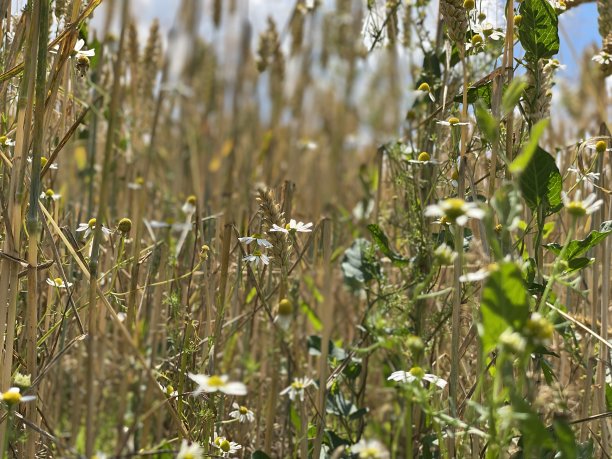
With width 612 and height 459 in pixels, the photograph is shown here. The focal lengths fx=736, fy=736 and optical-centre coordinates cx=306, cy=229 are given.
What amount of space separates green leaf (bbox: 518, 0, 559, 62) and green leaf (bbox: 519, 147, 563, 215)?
140 mm

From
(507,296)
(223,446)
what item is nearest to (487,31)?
(507,296)

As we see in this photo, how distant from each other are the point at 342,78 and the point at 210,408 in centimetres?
128

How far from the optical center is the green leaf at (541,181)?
714mm

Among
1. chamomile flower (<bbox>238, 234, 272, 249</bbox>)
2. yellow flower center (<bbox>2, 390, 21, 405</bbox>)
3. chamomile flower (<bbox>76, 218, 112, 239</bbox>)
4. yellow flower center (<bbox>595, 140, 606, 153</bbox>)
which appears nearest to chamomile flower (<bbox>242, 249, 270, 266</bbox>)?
chamomile flower (<bbox>238, 234, 272, 249</bbox>)

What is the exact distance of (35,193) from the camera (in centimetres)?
72

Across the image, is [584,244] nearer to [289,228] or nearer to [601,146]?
[601,146]

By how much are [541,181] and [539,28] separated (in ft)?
0.61

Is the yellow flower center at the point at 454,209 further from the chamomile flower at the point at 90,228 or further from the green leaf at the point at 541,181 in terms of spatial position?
the chamomile flower at the point at 90,228

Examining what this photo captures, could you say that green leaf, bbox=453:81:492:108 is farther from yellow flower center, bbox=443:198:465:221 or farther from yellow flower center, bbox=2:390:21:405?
yellow flower center, bbox=2:390:21:405

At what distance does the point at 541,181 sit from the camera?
2.37 feet

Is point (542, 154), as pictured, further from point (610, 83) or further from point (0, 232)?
point (610, 83)

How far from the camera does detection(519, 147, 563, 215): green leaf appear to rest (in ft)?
2.34

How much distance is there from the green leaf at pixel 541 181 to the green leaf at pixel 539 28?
0.14 m

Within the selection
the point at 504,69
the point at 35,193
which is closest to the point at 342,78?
the point at 504,69
